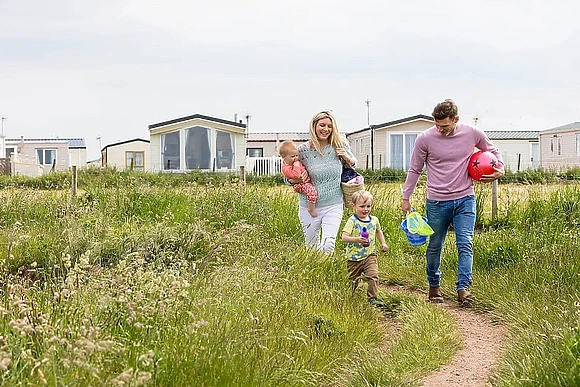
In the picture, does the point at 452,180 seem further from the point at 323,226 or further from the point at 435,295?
the point at 323,226

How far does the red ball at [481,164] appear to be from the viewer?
26.6 ft

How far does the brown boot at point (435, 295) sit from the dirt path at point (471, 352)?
7 centimetres

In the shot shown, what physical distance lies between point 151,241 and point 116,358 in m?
4.39

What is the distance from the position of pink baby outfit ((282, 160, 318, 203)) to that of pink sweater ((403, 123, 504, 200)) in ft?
4.10

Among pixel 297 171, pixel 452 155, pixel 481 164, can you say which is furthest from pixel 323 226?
pixel 481 164

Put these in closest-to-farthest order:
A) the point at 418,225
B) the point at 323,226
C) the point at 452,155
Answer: the point at 452,155 < the point at 418,225 < the point at 323,226

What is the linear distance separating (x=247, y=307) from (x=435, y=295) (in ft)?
11.7

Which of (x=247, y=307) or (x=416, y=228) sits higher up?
(x=416, y=228)

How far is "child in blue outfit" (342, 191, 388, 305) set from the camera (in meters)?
8.20

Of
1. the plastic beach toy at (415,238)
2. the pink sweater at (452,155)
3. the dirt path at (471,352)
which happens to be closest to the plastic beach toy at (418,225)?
the plastic beach toy at (415,238)

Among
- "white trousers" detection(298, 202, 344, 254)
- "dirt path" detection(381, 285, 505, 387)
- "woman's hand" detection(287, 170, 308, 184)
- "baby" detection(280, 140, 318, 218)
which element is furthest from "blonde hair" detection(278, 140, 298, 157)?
"dirt path" detection(381, 285, 505, 387)

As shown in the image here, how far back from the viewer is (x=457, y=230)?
850cm

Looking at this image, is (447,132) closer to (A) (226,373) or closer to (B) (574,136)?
(A) (226,373)

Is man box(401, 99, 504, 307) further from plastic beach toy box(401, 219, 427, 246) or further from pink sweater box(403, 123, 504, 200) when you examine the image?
plastic beach toy box(401, 219, 427, 246)
